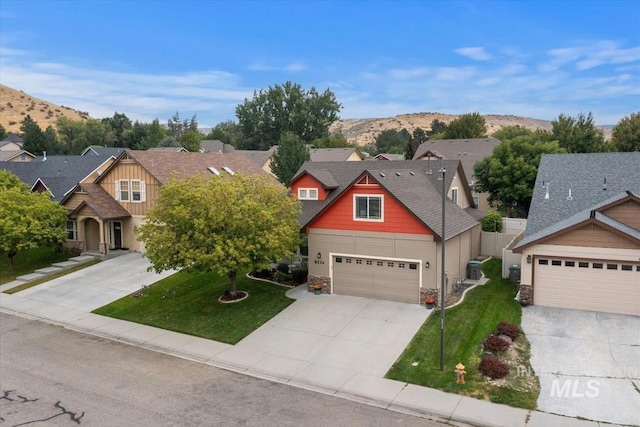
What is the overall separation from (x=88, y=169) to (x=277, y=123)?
48.7m

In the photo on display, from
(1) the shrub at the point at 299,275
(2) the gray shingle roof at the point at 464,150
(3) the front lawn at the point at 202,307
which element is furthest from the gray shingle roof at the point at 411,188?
(2) the gray shingle roof at the point at 464,150

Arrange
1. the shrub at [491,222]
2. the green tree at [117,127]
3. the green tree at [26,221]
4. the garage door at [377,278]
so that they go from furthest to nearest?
the green tree at [117,127], the shrub at [491,222], the green tree at [26,221], the garage door at [377,278]

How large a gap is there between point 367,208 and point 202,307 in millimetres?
8500

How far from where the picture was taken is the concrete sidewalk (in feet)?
39.5

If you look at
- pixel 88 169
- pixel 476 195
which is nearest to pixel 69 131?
pixel 88 169

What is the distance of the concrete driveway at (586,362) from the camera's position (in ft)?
40.2

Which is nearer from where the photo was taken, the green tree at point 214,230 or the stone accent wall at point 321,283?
the green tree at point 214,230

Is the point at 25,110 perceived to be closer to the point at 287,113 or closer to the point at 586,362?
the point at 287,113

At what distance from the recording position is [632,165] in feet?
74.0

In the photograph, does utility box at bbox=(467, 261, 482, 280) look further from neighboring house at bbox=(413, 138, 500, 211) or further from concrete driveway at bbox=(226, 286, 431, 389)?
neighboring house at bbox=(413, 138, 500, 211)

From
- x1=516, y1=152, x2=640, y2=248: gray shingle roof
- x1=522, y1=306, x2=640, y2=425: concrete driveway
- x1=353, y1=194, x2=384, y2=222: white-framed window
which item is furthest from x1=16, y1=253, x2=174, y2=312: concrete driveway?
x1=516, y1=152, x2=640, y2=248: gray shingle roof

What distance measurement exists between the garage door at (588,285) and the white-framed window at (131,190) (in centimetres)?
2365

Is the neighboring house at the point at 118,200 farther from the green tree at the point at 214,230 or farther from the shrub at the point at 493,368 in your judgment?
the shrub at the point at 493,368

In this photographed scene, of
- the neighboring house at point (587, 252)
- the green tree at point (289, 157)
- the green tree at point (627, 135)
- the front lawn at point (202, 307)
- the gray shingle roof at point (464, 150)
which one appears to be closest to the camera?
the neighboring house at point (587, 252)
